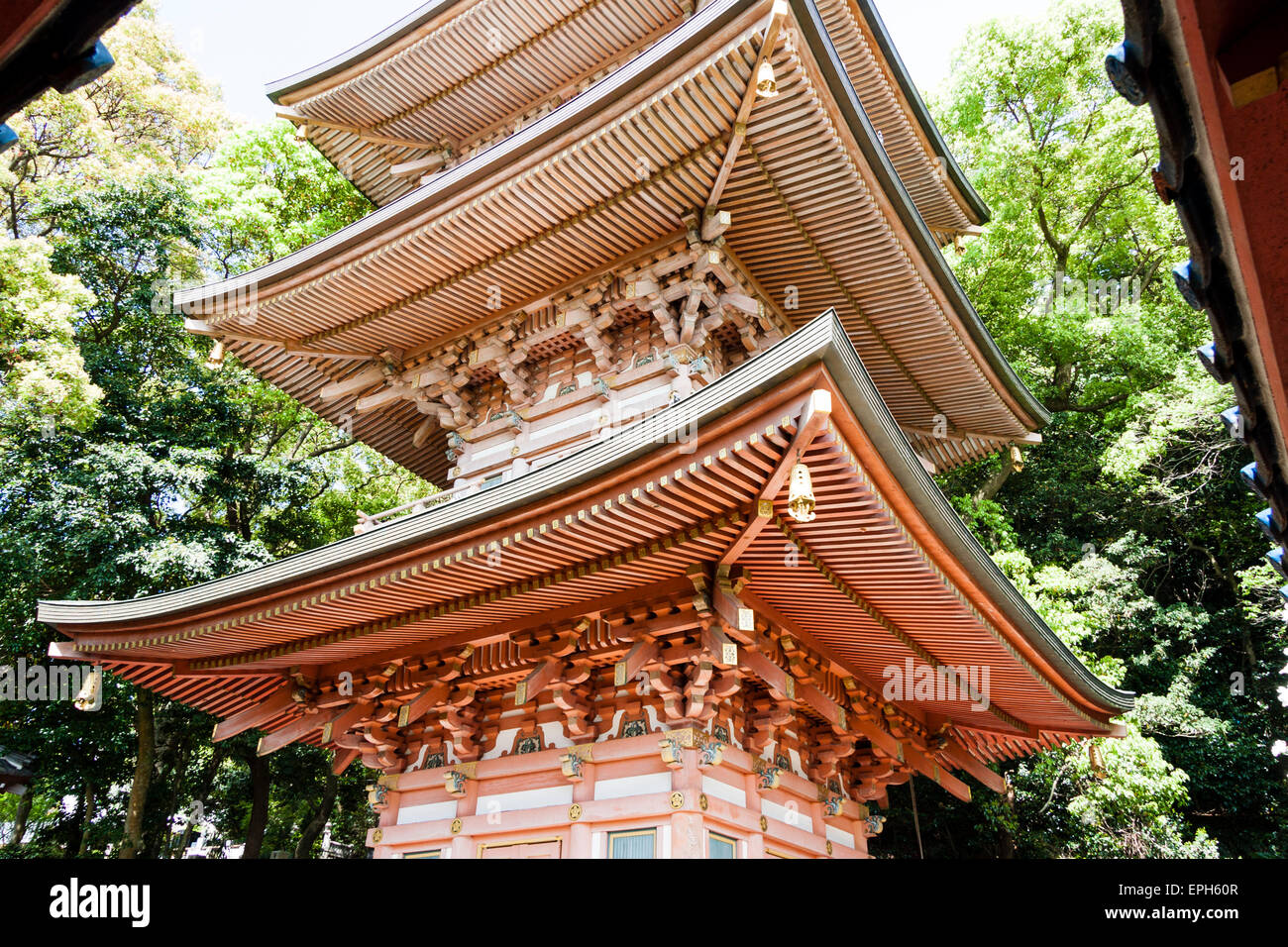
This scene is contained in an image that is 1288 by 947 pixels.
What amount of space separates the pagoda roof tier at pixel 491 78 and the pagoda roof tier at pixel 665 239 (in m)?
3.91

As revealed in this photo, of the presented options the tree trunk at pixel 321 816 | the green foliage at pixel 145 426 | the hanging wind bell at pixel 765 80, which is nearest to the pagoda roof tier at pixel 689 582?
the hanging wind bell at pixel 765 80

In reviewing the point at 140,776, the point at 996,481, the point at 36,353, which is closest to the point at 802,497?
the point at 36,353

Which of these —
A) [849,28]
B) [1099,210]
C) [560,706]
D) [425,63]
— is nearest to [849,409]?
[560,706]

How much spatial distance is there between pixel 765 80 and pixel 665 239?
228cm

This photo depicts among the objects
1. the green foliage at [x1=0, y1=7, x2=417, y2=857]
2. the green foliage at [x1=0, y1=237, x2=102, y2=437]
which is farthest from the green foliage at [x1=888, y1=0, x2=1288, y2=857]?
the green foliage at [x1=0, y1=237, x2=102, y2=437]

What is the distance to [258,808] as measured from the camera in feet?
55.4

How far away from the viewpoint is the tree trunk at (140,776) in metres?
14.0

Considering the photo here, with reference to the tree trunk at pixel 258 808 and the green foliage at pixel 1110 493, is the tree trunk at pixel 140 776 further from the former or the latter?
the green foliage at pixel 1110 493

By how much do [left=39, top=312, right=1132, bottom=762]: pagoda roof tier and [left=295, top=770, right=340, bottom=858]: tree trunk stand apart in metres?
10.6

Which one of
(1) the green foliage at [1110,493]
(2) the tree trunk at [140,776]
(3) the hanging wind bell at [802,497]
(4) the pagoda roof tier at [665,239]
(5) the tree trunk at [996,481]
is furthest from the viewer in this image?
(5) the tree trunk at [996,481]

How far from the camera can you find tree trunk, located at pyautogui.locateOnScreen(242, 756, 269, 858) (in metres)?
16.6

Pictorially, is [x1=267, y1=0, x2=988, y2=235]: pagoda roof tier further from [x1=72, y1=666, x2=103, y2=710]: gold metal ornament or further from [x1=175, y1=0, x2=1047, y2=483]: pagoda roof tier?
[x1=72, y1=666, x2=103, y2=710]: gold metal ornament

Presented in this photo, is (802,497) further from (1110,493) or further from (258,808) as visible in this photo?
(1110,493)
